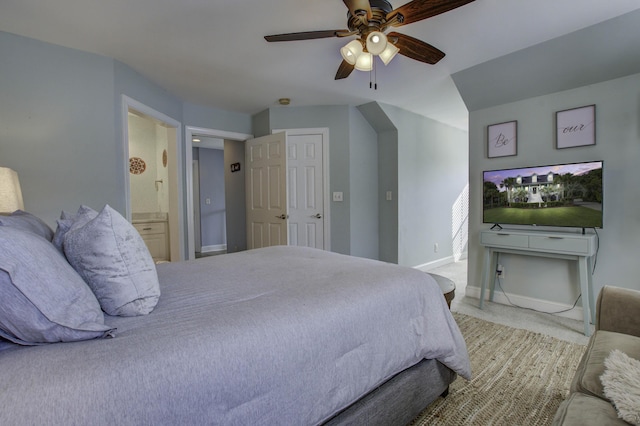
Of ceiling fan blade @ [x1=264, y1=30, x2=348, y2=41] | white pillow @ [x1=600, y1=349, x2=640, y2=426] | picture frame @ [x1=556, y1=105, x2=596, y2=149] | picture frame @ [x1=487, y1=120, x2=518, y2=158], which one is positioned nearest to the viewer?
white pillow @ [x1=600, y1=349, x2=640, y2=426]

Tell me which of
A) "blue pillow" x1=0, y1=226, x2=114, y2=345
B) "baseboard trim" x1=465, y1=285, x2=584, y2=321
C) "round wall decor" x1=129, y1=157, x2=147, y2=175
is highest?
"round wall decor" x1=129, y1=157, x2=147, y2=175

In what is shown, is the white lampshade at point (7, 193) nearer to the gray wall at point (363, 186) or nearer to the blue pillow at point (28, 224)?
the blue pillow at point (28, 224)

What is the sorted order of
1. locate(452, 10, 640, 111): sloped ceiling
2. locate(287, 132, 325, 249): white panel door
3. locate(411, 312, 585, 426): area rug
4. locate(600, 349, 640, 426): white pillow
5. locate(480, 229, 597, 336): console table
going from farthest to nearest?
locate(287, 132, 325, 249): white panel door < locate(480, 229, 597, 336): console table < locate(452, 10, 640, 111): sloped ceiling < locate(411, 312, 585, 426): area rug < locate(600, 349, 640, 426): white pillow

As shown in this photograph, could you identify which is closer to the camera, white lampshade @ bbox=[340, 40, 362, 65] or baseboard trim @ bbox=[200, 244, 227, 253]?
white lampshade @ bbox=[340, 40, 362, 65]

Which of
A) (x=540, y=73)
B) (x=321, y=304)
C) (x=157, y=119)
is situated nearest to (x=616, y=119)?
(x=540, y=73)

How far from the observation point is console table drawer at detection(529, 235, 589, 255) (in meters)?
2.44

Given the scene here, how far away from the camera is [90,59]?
102 inches

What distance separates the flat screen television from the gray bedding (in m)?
1.93

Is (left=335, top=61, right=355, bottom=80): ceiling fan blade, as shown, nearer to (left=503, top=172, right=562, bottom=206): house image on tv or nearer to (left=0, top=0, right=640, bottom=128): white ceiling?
(left=0, top=0, right=640, bottom=128): white ceiling

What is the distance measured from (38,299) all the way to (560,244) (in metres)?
3.27

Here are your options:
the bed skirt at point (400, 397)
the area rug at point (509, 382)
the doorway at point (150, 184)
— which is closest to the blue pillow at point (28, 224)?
the bed skirt at point (400, 397)

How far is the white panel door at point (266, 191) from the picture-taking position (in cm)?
398

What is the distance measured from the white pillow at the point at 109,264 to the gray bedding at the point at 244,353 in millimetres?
56

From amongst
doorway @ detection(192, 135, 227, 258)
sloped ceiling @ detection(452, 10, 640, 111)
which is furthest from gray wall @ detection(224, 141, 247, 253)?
sloped ceiling @ detection(452, 10, 640, 111)
